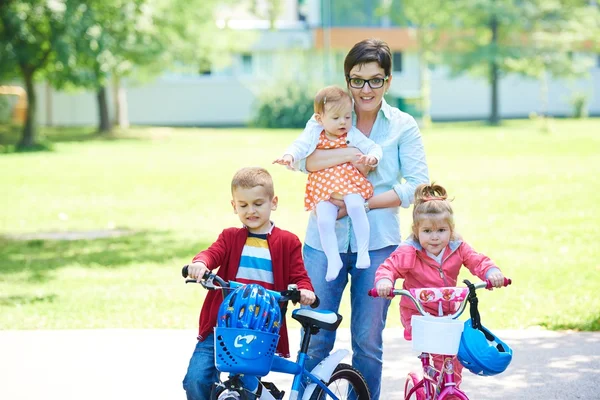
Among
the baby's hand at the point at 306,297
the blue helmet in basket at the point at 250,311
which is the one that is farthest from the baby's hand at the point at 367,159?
the blue helmet in basket at the point at 250,311

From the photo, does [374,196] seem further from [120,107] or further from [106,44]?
[120,107]

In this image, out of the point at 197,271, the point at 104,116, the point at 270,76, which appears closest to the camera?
the point at 197,271

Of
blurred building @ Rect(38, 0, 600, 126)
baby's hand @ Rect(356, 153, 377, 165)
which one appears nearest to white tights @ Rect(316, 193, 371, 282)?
baby's hand @ Rect(356, 153, 377, 165)

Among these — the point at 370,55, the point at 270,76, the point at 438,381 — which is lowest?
the point at 438,381

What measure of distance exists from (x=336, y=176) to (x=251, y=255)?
2.12 feet

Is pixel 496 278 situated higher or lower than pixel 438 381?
higher

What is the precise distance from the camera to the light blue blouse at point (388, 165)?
202 inches

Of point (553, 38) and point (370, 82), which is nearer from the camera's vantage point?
point (370, 82)

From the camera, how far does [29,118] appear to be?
3158 centimetres

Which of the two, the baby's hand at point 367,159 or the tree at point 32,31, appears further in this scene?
Result: the tree at point 32,31

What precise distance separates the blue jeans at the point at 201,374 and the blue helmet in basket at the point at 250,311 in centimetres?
43

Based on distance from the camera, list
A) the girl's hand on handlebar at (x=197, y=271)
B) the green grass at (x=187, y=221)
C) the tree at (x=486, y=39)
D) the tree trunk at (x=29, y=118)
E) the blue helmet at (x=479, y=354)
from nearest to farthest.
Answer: the blue helmet at (x=479, y=354) < the girl's hand on handlebar at (x=197, y=271) < the green grass at (x=187, y=221) < the tree trunk at (x=29, y=118) < the tree at (x=486, y=39)

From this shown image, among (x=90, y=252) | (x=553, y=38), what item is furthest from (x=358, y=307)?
(x=553, y=38)

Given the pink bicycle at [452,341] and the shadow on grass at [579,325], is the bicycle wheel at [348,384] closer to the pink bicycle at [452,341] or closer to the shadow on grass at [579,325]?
the pink bicycle at [452,341]
